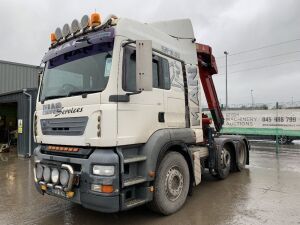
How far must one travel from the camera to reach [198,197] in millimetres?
6051

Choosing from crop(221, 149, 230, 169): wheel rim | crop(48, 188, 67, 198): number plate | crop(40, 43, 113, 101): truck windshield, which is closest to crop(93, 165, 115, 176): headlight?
crop(48, 188, 67, 198): number plate

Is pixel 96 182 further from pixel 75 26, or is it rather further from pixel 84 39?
pixel 75 26

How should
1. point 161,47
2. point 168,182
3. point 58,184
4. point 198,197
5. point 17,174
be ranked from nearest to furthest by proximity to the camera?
point 58,184
point 168,182
point 161,47
point 198,197
point 17,174

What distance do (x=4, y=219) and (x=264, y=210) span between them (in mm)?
4526

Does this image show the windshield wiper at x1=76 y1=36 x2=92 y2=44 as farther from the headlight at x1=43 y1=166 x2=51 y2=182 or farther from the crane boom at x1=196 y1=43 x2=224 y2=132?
the crane boom at x1=196 y1=43 x2=224 y2=132

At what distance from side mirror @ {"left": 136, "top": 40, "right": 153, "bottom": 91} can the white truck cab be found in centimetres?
1

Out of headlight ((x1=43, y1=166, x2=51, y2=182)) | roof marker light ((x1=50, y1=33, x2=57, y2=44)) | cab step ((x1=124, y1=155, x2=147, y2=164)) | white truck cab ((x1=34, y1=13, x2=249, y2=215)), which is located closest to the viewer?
white truck cab ((x1=34, y1=13, x2=249, y2=215))

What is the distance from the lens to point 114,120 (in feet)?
13.4

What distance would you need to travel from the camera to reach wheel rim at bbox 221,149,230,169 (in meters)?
7.47

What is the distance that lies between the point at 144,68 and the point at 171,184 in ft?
6.94

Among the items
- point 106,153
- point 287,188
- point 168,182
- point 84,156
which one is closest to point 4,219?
point 84,156

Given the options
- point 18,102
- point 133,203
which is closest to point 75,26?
point 133,203

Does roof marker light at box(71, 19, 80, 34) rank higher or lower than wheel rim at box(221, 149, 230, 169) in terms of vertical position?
higher

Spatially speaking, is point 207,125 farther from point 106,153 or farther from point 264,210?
point 106,153
